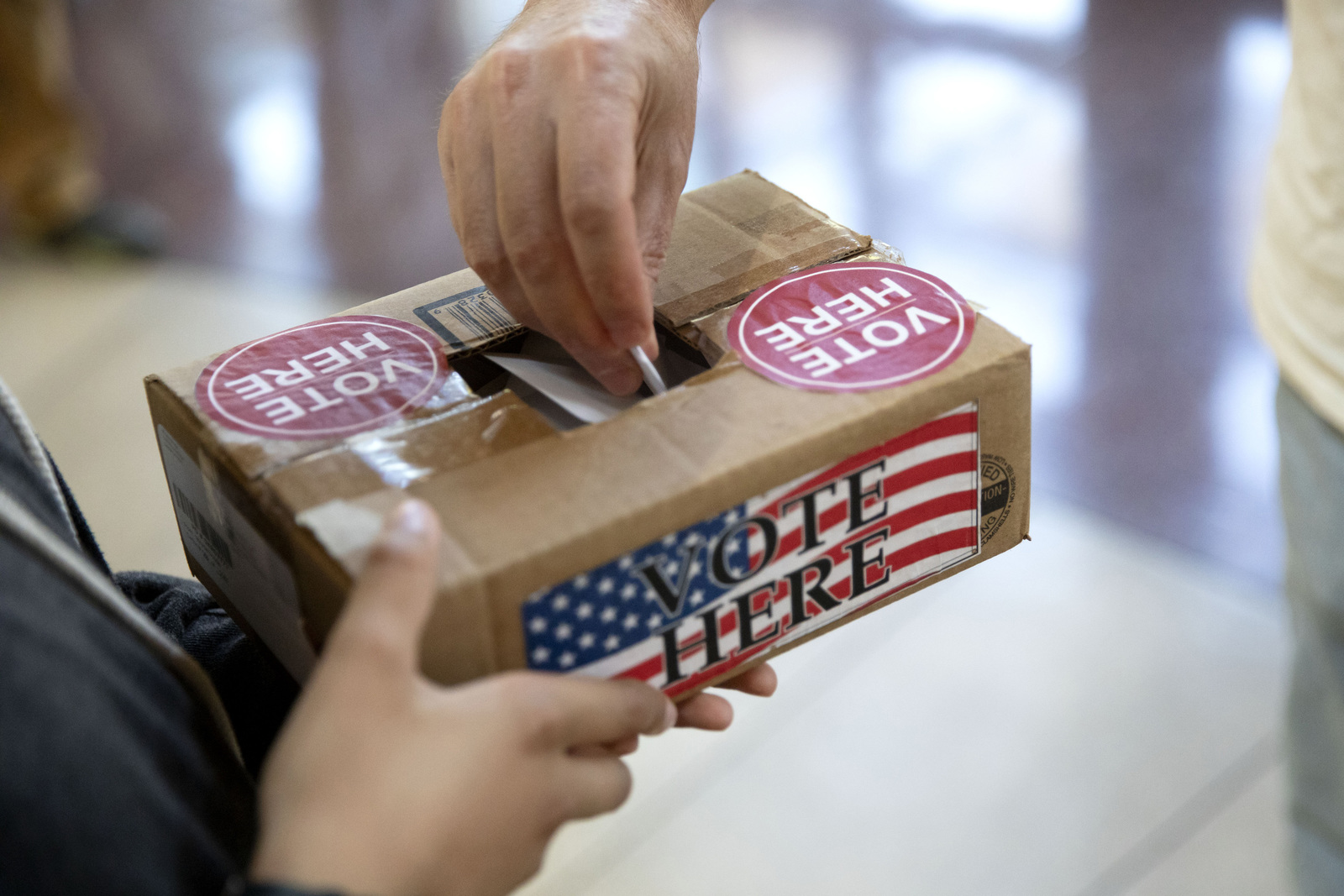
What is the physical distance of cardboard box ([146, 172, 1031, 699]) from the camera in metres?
0.64

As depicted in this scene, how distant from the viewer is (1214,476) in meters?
2.12

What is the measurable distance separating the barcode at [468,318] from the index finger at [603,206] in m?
0.10

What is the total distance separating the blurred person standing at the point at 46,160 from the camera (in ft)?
8.95

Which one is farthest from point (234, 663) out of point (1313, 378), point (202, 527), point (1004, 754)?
point (1004, 754)

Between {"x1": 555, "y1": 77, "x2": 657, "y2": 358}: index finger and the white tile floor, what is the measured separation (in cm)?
112

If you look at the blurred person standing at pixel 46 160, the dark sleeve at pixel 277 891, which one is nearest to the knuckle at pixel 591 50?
the dark sleeve at pixel 277 891

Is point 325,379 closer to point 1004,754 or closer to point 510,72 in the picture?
point 510,72

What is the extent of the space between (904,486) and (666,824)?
1.10m

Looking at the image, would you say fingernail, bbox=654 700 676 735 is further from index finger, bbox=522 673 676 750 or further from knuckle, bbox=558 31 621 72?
knuckle, bbox=558 31 621 72

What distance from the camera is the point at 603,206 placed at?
0.73 m

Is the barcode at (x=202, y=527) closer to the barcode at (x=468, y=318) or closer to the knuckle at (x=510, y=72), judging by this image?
the barcode at (x=468, y=318)

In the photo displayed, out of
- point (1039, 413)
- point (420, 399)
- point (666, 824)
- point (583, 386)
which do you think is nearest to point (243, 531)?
point (420, 399)

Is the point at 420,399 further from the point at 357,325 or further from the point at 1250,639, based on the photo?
the point at 1250,639

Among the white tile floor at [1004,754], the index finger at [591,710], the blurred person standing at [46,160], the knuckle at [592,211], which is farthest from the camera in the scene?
the blurred person standing at [46,160]
